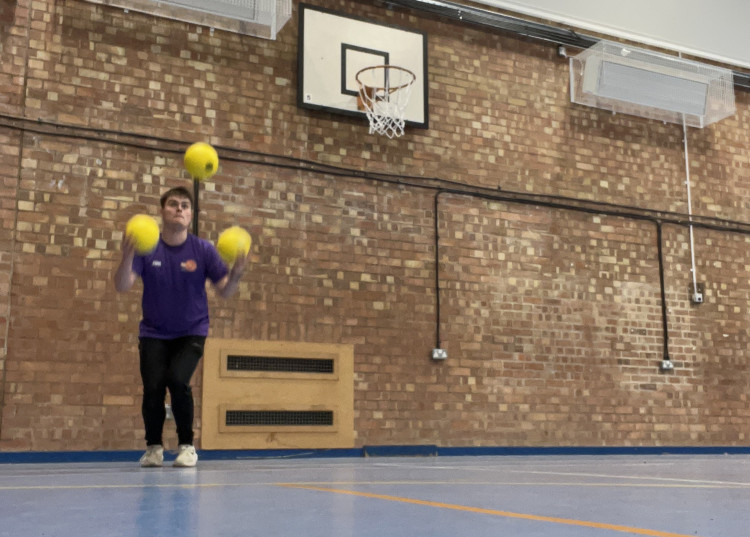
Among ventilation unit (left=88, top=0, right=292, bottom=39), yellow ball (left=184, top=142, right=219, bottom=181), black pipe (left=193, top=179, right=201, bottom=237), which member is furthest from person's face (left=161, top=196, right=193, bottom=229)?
ventilation unit (left=88, top=0, right=292, bottom=39)

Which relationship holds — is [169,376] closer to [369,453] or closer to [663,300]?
[369,453]

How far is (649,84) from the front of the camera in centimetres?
934

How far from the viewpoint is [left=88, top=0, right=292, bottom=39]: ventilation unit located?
7.20 metres

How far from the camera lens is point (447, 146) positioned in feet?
28.3

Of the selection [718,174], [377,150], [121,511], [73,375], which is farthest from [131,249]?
[718,174]

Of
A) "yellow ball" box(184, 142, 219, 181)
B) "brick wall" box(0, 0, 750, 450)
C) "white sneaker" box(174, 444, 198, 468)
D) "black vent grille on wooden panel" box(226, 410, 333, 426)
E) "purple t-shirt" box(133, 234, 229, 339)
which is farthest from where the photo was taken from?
"black vent grille on wooden panel" box(226, 410, 333, 426)

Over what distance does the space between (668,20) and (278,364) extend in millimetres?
6544

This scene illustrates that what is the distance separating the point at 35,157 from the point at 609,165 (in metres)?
6.22

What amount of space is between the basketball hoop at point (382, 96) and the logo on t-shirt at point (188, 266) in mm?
3618

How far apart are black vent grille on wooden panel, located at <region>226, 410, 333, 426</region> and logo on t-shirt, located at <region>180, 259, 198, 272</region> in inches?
112

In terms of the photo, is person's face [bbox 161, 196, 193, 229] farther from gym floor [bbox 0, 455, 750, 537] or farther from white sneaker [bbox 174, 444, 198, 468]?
gym floor [bbox 0, 455, 750, 537]

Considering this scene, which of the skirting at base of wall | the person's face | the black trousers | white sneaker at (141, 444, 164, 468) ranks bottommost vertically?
the skirting at base of wall

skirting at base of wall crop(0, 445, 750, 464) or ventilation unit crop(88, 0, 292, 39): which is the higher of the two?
ventilation unit crop(88, 0, 292, 39)

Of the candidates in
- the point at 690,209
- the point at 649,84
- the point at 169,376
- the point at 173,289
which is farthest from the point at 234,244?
the point at 690,209
